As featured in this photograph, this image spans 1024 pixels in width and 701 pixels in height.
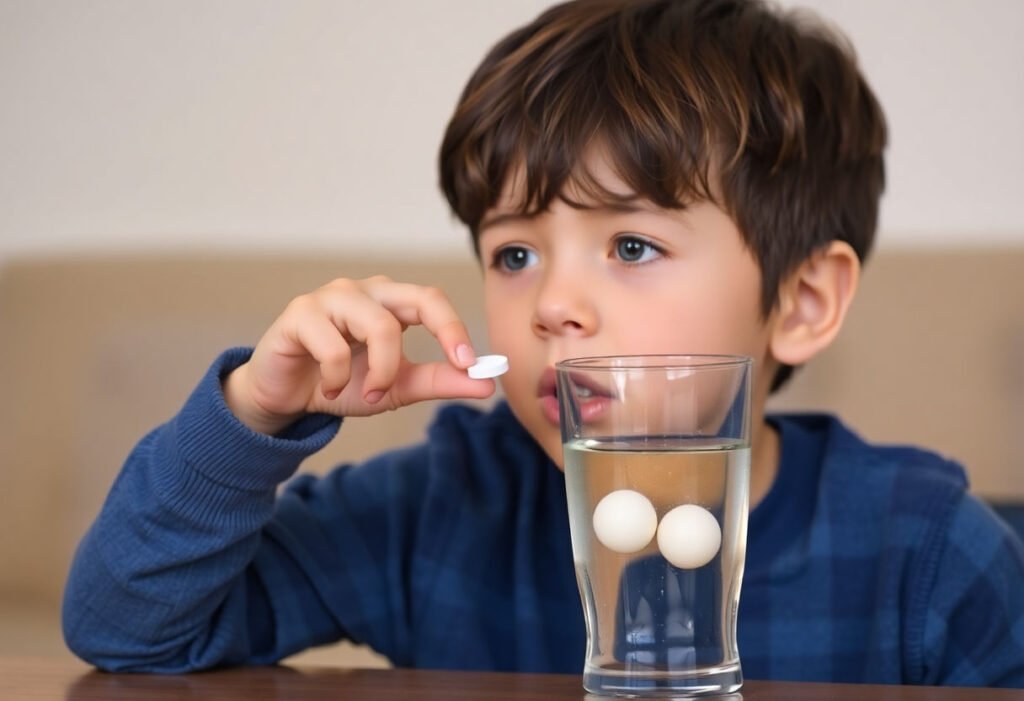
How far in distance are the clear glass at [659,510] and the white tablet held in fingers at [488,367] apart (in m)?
0.10

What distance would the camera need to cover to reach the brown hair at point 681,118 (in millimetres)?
945

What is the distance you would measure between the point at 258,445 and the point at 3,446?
140 cm

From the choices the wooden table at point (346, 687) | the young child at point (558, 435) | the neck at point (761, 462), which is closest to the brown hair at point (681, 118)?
the young child at point (558, 435)

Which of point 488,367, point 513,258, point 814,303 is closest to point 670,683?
point 488,367

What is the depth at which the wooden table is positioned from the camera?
0.63 m

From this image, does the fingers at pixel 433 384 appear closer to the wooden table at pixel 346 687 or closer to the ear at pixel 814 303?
the wooden table at pixel 346 687

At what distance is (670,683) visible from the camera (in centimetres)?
62

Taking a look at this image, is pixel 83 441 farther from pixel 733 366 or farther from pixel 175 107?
pixel 733 366

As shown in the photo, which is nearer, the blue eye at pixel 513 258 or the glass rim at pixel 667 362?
the glass rim at pixel 667 362

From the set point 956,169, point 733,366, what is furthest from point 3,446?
point 733,366

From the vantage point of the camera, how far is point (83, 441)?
6.66 ft

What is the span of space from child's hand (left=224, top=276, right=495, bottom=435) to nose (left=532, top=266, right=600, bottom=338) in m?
0.11

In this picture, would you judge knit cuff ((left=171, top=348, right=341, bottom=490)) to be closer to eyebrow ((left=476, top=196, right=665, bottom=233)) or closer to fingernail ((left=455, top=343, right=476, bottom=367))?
fingernail ((left=455, top=343, right=476, bottom=367))

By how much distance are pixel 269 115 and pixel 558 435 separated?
1.53 m
